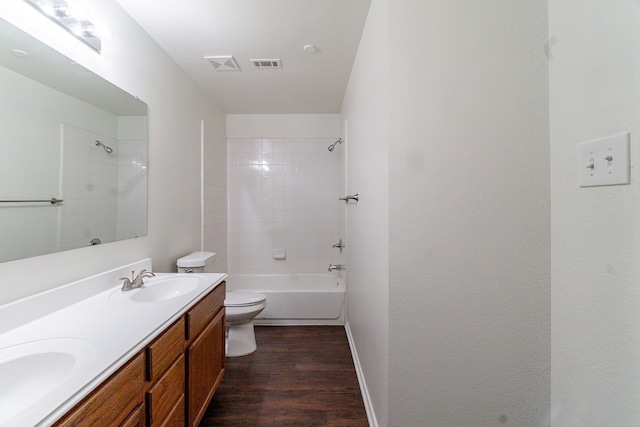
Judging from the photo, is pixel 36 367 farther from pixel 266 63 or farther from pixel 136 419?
pixel 266 63

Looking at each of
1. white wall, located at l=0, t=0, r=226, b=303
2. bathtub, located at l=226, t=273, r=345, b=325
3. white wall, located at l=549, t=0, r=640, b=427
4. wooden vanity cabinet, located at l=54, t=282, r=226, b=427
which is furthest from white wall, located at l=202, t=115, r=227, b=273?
white wall, located at l=549, t=0, r=640, b=427

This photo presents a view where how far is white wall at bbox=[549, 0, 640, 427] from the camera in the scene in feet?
2.31

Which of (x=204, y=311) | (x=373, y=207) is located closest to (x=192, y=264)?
(x=204, y=311)

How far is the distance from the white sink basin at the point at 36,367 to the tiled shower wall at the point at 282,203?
248 centimetres

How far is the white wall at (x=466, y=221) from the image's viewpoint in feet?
3.42

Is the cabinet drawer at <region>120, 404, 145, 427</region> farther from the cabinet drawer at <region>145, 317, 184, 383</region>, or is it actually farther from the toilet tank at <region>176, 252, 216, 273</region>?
the toilet tank at <region>176, 252, 216, 273</region>

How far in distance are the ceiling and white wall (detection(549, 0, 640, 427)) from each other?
1.06 m

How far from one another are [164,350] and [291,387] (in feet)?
3.62

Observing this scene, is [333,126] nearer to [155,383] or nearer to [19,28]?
[19,28]

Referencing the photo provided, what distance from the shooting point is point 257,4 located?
143 centimetres

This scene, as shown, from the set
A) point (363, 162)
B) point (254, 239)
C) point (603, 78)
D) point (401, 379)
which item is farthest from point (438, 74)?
point (254, 239)

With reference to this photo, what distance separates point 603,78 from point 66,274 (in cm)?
209

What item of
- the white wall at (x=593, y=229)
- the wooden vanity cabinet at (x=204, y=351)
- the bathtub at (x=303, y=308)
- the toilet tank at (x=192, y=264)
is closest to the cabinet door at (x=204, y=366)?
the wooden vanity cabinet at (x=204, y=351)

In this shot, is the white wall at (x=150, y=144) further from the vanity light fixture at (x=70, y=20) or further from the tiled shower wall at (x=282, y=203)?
the tiled shower wall at (x=282, y=203)
